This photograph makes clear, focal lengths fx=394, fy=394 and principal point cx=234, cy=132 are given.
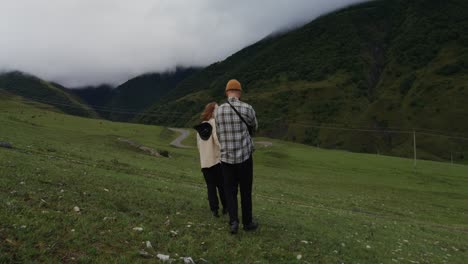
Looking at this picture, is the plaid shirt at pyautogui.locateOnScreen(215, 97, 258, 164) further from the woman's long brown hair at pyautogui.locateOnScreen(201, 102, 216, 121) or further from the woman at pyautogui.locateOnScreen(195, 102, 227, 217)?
the woman's long brown hair at pyautogui.locateOnScreen(201, 102, 216, 121)

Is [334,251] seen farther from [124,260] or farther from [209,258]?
[124,260]

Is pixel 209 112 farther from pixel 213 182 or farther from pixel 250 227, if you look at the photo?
pixel 250 227

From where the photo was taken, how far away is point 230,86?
10.9 metres

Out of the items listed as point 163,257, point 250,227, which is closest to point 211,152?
point 250,227

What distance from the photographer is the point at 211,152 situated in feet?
41.3

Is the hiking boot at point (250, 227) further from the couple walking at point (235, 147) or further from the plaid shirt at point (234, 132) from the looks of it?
the plaid shirt at point (234, 132)

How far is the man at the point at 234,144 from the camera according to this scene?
10500mm

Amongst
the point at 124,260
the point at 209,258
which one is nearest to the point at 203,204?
the point at 209,258

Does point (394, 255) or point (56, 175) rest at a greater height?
point (56, 175)

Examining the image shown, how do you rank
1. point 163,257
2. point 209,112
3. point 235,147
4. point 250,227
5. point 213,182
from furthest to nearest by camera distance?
1. point 213,182
2. point 209,112
3. point 250,227
4. point 235,147
5. point 163,257

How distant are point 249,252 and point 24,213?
5.08 metres

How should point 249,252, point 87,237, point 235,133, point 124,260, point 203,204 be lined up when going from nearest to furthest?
point 124,260 < point 87,237 < point 249,252 < point 235,133 < point 203,204

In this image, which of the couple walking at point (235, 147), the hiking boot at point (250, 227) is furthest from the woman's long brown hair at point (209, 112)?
the hiking boot at point (250, 227)

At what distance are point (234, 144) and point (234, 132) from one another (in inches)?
12.8
